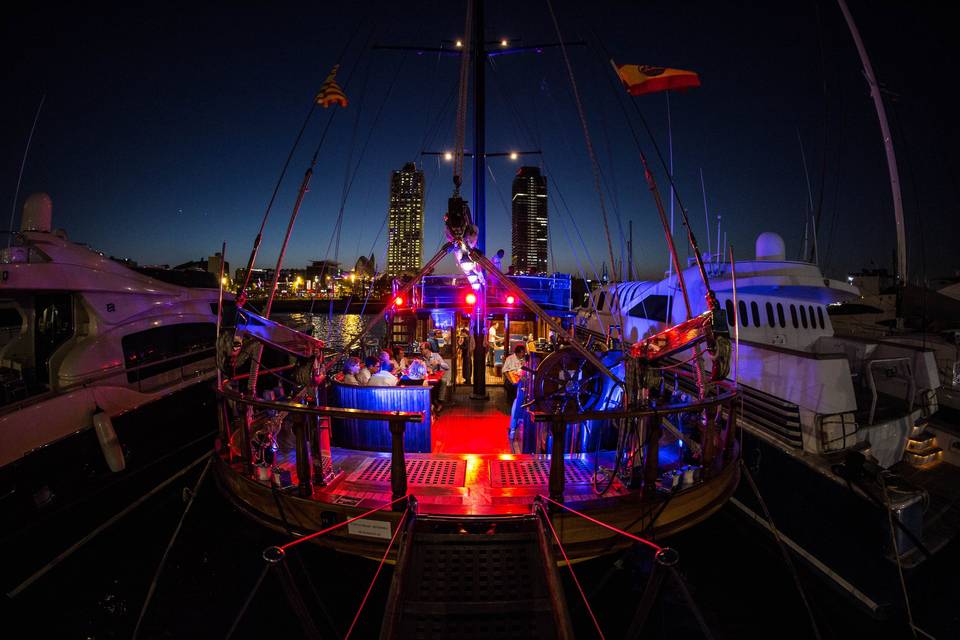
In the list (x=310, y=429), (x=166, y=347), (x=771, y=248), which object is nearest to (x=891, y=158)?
Result: (x=771, y=248)

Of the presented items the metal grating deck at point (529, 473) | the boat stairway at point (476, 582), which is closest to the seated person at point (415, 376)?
the metal grating deck at point (529, 473)

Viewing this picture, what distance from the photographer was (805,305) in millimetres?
10047

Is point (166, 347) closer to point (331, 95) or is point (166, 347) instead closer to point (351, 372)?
point (351, 372)

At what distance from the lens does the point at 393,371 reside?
26.7ft

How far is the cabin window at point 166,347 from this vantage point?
27.6ft

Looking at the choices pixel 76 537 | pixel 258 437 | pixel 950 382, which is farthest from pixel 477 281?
pixel 950 382

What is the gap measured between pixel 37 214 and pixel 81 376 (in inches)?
130

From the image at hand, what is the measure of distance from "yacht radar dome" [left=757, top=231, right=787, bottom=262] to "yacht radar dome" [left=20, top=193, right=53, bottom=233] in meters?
16.7

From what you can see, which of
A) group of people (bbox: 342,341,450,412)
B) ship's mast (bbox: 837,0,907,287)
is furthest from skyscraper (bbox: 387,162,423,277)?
ship's mast (bbox: 837,0,907,287)

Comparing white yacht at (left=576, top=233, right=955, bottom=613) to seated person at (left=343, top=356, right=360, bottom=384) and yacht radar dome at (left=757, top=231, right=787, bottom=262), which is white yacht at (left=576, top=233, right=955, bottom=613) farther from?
seated person at (left=343, top=356, right=360, bottom=384)

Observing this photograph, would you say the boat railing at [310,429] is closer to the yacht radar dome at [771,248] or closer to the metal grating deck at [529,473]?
the metal grating deck at [529,473]

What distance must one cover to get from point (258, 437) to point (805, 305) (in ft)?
40.3

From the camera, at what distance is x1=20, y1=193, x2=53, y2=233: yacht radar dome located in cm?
754

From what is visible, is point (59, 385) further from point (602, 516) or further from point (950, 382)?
point (950, 382)
